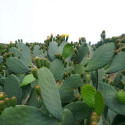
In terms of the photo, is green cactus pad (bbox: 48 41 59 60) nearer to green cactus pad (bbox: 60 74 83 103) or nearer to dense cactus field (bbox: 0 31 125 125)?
dense cactus field (bbox: 0 31 125 125)

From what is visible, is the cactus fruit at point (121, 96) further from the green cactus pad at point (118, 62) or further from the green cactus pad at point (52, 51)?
the green cactus pad at point (52, 51)

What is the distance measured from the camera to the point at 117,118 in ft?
3.19

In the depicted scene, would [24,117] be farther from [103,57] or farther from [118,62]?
[118,62]

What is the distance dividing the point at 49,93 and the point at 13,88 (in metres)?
0.49

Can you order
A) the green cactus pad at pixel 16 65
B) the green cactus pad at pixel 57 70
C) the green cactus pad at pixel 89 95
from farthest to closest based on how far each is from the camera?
the green cactus pad at pixel 16 65 < the green cactus pad at pixel 57 70 < the green cactus pad at pixel 89 95

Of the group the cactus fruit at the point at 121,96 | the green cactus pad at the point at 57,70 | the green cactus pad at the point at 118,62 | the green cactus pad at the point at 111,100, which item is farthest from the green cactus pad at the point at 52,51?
the cactus fruit at the point at 121,96

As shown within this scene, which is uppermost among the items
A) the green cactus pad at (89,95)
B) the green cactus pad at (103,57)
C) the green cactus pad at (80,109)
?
the green cactus pad at (103,57)

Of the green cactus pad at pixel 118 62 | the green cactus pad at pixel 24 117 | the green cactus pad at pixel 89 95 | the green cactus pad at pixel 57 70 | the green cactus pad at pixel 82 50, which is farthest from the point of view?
the green cactus pad at pixel 82 50

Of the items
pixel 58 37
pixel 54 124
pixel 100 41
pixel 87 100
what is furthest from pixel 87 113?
pixel 58 37

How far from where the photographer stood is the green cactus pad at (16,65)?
1.50 m

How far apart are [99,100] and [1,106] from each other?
44 cm

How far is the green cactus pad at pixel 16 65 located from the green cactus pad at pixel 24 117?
85 cm

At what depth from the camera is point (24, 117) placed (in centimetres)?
72

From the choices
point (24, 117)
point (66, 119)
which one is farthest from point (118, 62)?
point (24, 117)
